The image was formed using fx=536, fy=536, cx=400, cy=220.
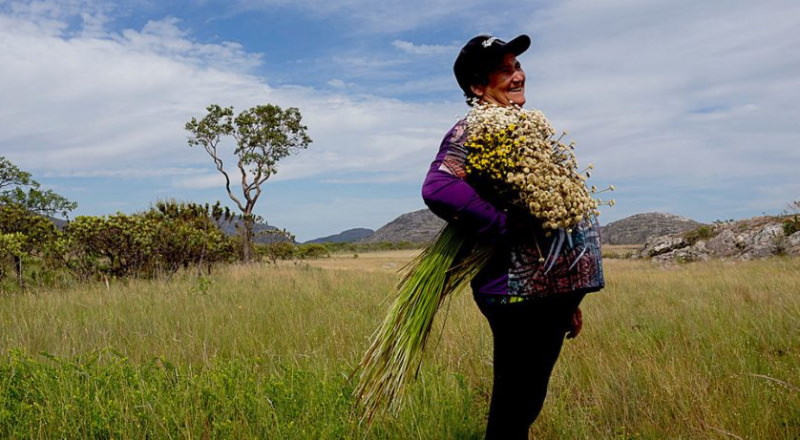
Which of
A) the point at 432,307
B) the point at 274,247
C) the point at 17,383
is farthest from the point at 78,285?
the point at 274,247

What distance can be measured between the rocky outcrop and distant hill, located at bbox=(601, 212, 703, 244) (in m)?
27.6

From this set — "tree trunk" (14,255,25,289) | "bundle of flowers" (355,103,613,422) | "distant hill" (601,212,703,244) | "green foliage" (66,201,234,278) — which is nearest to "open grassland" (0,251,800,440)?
"bundle of flowers" (355,103,613,422)

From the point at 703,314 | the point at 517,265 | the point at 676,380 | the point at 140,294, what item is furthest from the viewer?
the point at 140,294

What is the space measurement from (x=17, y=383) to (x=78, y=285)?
8925 mm

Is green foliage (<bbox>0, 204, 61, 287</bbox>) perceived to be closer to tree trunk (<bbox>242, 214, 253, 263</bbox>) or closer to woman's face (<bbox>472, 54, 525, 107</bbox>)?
tree trunk (<bbox>242, 214, 253, 263</bbox>)

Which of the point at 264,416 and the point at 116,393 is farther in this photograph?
the point at 116,393

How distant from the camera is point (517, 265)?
2.26 metres

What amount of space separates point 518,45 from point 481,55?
17 cm

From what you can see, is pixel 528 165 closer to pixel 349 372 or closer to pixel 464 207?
pixel 464 207

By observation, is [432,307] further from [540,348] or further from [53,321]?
[53,321]

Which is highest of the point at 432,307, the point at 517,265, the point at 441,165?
the point at 441,165

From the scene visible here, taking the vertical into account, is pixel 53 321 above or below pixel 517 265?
below

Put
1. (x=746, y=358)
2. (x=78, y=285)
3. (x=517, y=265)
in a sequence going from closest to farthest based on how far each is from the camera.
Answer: (x=517, y=265) < (x=746, y=358) < (x=78, y=285)

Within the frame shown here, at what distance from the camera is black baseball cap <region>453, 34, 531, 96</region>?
7.87ft
